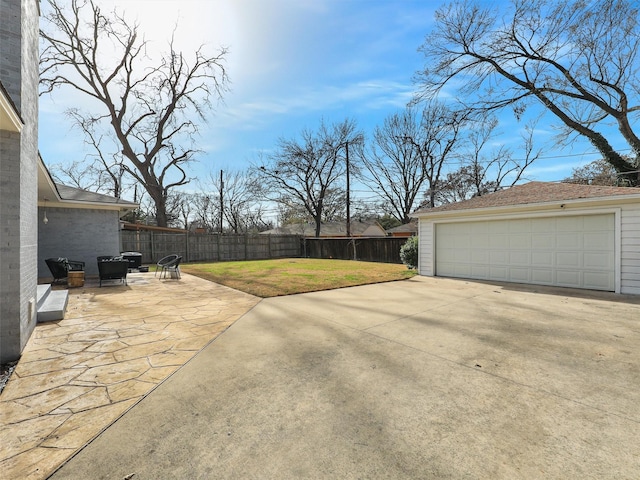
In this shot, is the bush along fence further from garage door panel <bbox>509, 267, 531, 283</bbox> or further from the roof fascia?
garage door panel <bbox>509, 267, 531, 283</bbox>

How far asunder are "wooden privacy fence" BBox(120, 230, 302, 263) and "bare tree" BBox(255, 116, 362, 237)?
6294mm

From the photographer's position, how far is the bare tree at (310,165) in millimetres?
26297

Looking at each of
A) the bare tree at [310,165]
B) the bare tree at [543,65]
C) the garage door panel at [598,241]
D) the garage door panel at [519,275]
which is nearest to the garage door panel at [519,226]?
the garage door panel at [519,275]

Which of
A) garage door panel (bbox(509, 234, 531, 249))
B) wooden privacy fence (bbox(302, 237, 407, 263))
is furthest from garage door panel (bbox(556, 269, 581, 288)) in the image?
wooden privacy fence (bbox(302, 237, 407, 263))

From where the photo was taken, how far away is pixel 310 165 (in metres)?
27.0

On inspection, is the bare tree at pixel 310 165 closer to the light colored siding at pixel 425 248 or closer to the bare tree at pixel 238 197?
the bare tree at pixel 238 197

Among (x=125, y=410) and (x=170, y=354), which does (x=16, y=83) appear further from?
(x=125, y=410)

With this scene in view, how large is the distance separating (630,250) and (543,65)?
→ 1110 cm

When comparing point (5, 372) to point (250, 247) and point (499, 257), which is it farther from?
point (250, 247)

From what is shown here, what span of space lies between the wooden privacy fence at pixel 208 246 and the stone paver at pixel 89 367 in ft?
32.4

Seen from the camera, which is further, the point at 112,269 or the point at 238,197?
the point at 238,197

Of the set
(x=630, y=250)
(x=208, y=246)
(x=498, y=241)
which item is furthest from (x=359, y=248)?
(x=630, y=250)

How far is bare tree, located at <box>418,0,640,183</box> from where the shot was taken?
37.9 feet

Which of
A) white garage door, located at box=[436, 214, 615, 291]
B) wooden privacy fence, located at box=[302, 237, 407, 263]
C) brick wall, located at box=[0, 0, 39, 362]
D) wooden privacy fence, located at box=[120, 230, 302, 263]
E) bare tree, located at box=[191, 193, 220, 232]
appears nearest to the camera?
brick wall, located at box=[0, 0, 39, 362]
